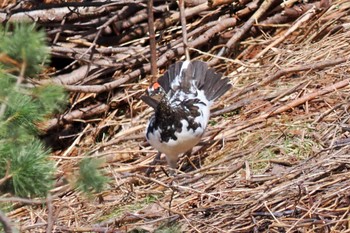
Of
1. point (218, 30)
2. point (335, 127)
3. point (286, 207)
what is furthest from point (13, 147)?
point (218, 30)

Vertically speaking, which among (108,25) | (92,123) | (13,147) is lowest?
(92,123)

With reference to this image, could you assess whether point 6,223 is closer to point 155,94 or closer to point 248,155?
point 248,155

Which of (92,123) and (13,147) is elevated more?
(13,147)

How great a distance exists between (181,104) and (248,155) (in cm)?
72

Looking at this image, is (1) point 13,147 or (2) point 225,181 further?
(2) point 225,181

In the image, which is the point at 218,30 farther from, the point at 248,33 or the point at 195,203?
the point at 195,203

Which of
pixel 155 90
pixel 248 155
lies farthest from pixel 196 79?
pixel 248 155

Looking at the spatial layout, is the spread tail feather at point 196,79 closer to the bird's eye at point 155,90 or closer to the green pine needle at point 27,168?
the bird's eye at point 155,90

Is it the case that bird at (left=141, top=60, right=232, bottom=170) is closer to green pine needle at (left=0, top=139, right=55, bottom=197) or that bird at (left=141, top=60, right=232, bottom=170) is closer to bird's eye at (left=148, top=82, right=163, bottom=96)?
bird's eye at (left=148, top=82, right=163, bottom=96)

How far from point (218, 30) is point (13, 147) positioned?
164 inches

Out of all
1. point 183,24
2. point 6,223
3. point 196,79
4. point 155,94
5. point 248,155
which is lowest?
point 248,155

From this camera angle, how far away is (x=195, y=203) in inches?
207

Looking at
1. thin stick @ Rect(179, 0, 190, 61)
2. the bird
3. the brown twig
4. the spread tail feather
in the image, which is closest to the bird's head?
the bird

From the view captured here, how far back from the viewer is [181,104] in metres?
6.27
